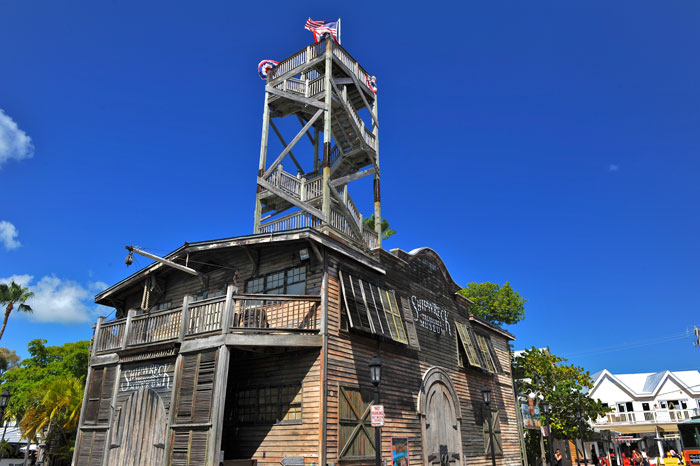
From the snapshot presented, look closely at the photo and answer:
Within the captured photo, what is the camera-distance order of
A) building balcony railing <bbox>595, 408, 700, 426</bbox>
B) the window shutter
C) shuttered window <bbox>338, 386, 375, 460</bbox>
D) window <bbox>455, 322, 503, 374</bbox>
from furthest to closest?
building balcony railing <bbox>595, 408, 700, 426</bbox>, window <bbox>455, 322, 503, 374</bbox>, the window shutter, shuttered window <bbox>338, 386, 375, 460</bbox>

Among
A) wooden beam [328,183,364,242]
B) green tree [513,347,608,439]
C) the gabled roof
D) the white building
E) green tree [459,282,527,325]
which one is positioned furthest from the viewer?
the gabled roof

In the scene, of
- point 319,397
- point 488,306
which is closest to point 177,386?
point 319,397

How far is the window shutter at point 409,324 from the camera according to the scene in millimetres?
18359

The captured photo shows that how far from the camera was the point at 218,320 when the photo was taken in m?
13.6

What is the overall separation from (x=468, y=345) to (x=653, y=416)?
40.2 meters

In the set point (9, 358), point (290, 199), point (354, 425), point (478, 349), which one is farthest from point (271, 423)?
point (9, 358)

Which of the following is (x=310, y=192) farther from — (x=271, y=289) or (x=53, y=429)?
(x=53, y=429)

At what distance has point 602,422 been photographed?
2183 inches

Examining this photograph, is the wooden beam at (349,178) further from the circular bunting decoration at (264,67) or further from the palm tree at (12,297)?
the palm tree at (12,297)

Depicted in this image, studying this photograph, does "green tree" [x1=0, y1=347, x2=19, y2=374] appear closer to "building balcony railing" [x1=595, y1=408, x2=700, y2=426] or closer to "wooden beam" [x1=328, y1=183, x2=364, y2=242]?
"wooden beam" [x1=328, y1=183, x2=364, y2=242]

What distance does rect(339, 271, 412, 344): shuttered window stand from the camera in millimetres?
15418

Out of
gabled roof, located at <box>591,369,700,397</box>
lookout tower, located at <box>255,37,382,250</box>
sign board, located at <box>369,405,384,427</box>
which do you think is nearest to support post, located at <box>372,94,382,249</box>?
lookout tower, located at <box>255,37,382,250</box>

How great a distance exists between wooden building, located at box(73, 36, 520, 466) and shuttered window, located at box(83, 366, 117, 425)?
6 centimetres

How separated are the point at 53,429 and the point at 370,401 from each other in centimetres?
1842
